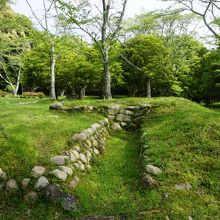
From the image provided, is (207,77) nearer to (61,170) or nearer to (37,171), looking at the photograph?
(61,170)

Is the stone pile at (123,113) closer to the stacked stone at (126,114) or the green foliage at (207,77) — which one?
the stacked stone at (126,114)

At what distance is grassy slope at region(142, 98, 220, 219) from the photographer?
6.50 meters

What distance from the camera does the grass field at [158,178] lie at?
6332 mm

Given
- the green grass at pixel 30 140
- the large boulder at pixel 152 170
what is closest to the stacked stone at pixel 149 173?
the large boulder at pixel 152 170

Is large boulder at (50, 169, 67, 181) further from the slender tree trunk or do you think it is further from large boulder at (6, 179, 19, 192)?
the slender tree trunk

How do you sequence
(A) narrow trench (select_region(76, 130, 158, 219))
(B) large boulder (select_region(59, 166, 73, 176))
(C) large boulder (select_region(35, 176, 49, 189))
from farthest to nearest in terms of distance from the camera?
1. (B) large boulder (select_region(59, 166, 73, 176))
2. (C) large boulder (select_region(35, 176, 49, 189))
3. (A) narrow trench (select_region(76, 130, 158, 219))

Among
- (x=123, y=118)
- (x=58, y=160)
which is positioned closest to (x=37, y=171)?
(x=58, y=160)

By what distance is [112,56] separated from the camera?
2241 cm

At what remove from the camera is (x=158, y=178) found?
733 cm

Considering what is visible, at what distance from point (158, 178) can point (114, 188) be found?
105 centimetres

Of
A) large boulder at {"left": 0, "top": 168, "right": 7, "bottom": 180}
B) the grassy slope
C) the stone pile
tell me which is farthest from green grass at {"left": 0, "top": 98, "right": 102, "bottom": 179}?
the grassy slope

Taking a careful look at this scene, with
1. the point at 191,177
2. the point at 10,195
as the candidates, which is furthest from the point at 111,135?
the point at 10,195

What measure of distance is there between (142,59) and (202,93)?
6.40m

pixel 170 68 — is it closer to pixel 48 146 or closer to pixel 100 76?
pixel 100 76
